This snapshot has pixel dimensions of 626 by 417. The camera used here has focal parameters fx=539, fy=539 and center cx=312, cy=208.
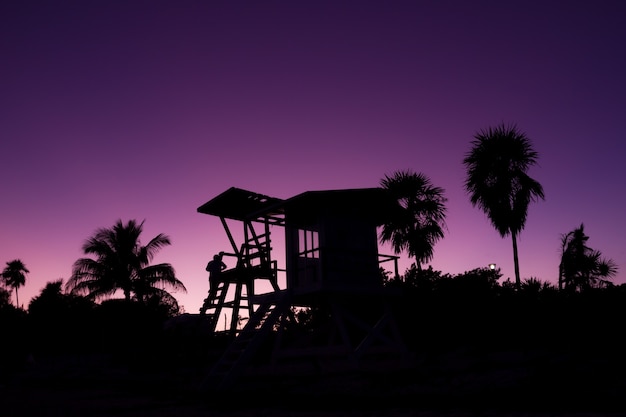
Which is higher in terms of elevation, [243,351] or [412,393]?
[243,351]

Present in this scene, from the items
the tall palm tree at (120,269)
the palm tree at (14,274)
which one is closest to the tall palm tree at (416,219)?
the tall palm tree at (120,269)

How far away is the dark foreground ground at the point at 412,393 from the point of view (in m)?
8.88

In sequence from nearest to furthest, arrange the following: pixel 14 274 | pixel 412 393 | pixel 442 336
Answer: pixel 412 393, pixel 442 336, pixel 14 274

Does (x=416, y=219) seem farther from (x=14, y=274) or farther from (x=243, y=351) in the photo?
(x=14, y=274)

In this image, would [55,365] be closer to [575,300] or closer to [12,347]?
[12,347]

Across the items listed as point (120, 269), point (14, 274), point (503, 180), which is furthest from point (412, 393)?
point (14, 274)

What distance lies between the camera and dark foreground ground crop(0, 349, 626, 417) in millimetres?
8883

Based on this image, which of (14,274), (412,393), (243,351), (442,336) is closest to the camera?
(412,393)

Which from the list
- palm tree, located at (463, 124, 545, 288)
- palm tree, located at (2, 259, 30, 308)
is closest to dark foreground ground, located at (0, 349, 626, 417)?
palm tree, located at (463, 124, 545, 288)

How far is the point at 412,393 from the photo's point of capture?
10.3 metres

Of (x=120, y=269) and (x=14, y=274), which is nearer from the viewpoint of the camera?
(x=120, y=269)

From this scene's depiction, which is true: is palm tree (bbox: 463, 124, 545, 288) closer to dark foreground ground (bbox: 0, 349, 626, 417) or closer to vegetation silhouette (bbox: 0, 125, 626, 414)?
vegetation silhouette (bbox: 0, 125, 626, 414)

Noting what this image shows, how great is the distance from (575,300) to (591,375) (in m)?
5.69

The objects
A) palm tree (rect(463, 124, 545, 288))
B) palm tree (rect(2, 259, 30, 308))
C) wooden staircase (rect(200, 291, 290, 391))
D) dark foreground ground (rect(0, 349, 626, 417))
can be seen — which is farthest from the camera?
palm tree (rect(2, 259, 30, 308))
